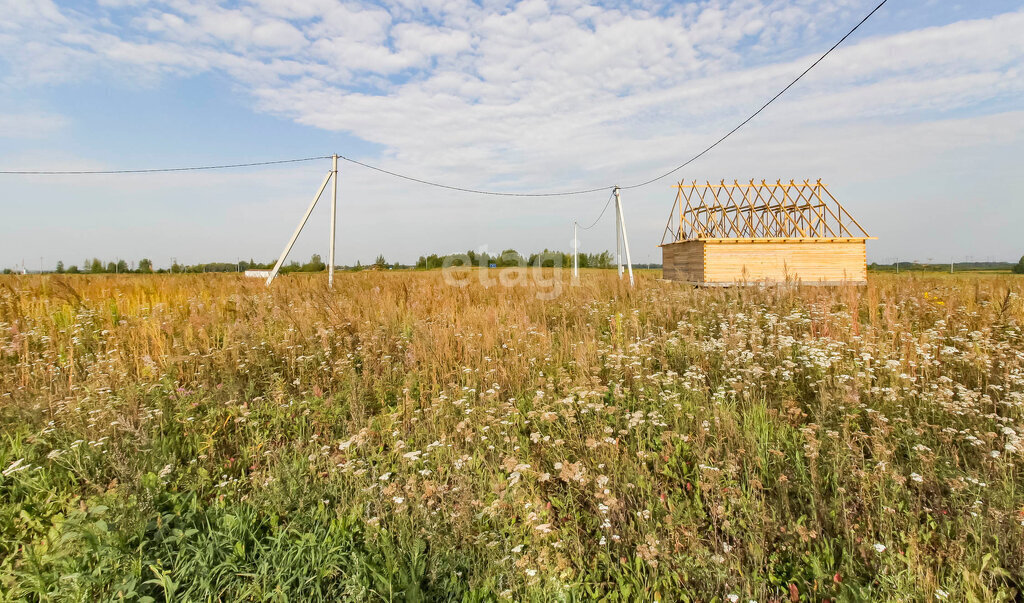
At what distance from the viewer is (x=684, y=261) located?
861 inches

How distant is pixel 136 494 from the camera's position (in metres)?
2.54

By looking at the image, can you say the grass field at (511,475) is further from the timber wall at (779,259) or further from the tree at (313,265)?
the tree at (313,265)

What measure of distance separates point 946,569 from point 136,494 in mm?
4545

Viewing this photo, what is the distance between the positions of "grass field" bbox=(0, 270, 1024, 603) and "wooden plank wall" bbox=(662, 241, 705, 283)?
14292mm

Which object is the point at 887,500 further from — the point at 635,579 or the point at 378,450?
the point at 378,450

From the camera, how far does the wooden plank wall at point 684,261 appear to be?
64.7ft

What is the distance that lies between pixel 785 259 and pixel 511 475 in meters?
20.1

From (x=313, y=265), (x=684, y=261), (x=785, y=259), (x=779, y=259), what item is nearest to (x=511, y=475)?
(x=785, y=259)

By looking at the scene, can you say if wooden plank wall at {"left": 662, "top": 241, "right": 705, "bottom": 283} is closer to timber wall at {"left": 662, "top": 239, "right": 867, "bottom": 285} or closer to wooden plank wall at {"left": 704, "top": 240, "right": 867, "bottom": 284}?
timber wall at {"left": 662, "top": 239, "right": 867, "bottom": 285}

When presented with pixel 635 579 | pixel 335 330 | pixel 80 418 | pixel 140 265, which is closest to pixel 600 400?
pixel 635 579

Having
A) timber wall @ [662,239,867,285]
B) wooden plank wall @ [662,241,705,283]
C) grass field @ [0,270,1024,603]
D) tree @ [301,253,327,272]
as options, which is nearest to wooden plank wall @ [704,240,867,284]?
timber wall @ [662,239,867,285]

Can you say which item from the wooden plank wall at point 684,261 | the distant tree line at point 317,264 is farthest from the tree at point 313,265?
the wooden plank wall at point 684,261

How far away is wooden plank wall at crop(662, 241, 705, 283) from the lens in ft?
64.7

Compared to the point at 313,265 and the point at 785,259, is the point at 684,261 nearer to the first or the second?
the point at 785,259
